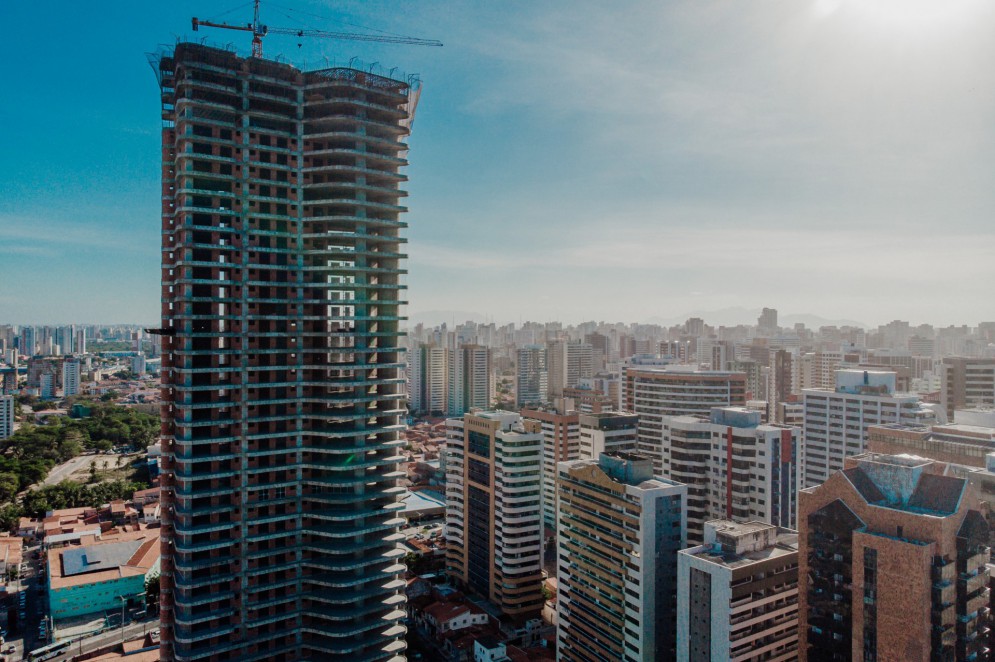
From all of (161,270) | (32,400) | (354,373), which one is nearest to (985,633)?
(354,373)

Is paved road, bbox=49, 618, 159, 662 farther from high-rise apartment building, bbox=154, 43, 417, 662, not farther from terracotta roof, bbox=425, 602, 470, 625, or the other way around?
terracotta roof, bbox=425, 602, 470, 625

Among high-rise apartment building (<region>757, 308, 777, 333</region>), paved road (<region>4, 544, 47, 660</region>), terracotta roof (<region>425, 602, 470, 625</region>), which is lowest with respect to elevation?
paved road (<region>4, 544, 47, 660</region>)

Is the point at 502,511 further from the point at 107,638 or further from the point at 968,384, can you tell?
the point at 968,384

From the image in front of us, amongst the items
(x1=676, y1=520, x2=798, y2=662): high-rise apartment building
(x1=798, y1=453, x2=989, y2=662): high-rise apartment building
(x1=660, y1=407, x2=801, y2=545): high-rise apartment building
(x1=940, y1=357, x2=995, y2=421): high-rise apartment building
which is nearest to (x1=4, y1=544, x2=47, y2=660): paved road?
(x1=676, y1=520, x2=798, y2=662): high-rise apartment building

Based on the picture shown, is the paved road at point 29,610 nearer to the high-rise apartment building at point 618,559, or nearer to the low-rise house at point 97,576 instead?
the low-rise house at point 97,576

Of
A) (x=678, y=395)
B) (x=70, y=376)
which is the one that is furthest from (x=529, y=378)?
(x=70, y=376)

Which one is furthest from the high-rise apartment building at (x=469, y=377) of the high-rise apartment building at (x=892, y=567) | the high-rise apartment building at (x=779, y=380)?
the high-rise apartment building at (x=892, y=567)
